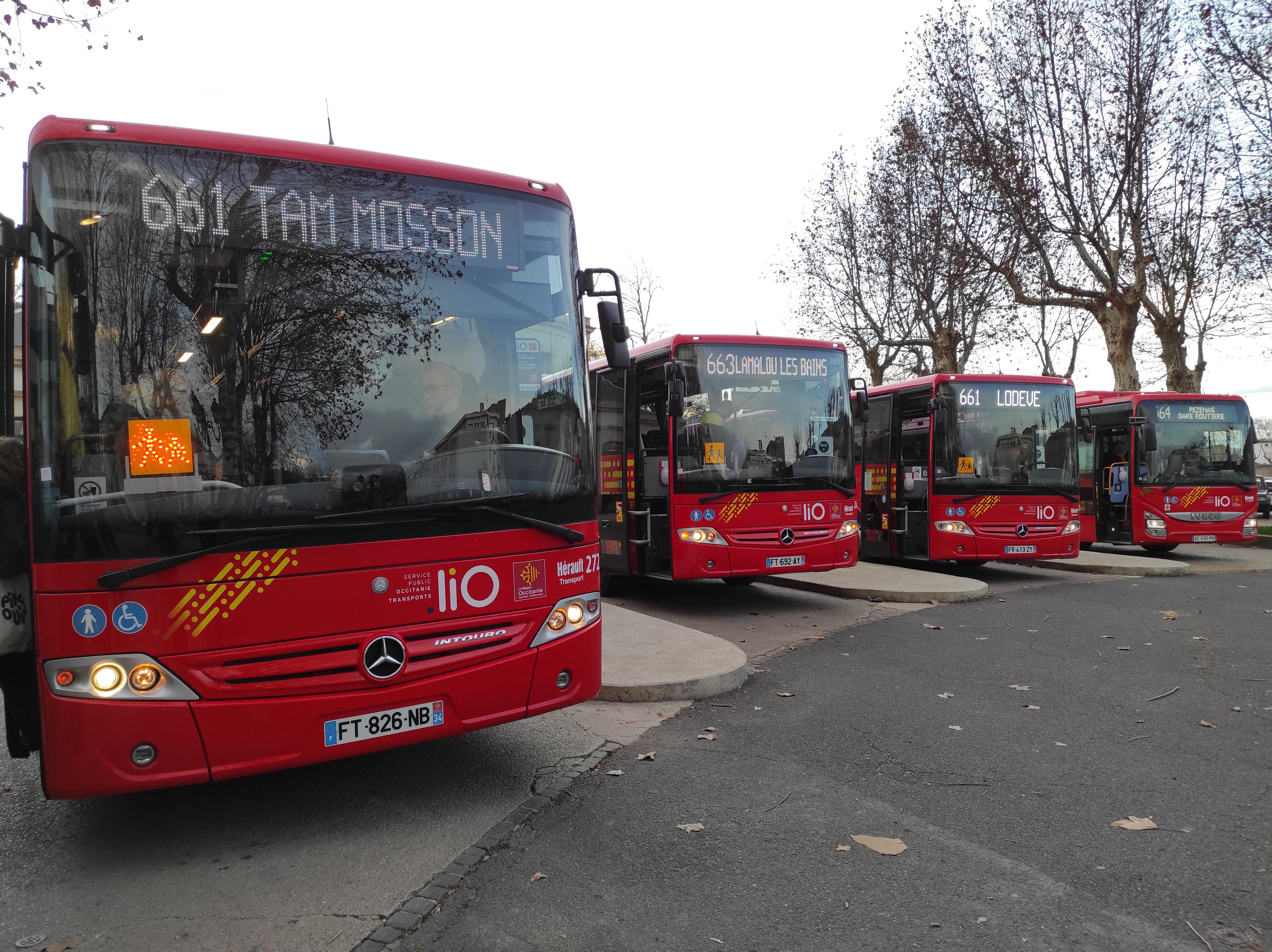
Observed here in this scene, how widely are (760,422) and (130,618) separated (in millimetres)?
7730

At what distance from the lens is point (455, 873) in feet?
12.6

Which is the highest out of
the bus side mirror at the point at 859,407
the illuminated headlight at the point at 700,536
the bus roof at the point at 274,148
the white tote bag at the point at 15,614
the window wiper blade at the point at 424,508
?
the bus roof at the point at 274,148

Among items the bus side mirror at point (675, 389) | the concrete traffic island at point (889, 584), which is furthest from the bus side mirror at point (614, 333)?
the concrete traffic island at point (889, 584)

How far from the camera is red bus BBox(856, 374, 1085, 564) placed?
45.1 feet

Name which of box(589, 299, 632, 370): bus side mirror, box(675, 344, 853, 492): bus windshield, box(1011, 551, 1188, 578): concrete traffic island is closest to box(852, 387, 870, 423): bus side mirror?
box(675, 344, 853, 492): bus windshield

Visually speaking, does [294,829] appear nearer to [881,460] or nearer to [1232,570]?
[881,460]

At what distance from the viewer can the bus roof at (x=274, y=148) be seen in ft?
12.8

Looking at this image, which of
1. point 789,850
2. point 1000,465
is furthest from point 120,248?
point 1000,465

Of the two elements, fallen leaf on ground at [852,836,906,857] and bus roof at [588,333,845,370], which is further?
bus roof at [588,333,845,370]

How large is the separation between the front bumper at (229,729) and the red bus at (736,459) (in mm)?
5728

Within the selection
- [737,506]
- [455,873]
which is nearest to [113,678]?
[455,873]

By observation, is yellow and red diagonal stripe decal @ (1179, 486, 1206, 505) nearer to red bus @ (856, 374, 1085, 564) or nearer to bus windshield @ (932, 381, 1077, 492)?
red bus @ (856, 374, 1085, 564)

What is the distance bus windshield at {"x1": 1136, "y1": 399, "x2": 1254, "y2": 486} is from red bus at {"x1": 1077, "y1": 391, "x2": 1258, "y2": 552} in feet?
0.04

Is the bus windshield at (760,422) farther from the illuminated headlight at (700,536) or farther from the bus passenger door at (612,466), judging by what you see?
the bus passenger door at (612,466)
